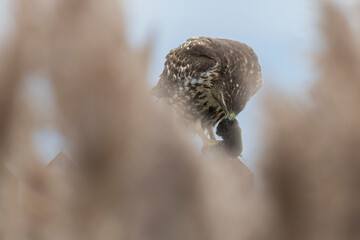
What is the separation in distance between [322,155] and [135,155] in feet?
0.79

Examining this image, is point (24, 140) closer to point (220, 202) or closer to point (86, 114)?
point (86, 114)

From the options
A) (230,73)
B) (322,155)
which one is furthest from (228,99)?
(322,155)

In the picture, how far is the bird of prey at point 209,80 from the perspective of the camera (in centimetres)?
645

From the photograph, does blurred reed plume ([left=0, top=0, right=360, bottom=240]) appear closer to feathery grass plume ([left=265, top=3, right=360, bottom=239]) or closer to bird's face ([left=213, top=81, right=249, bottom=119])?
feathery grass plume ([left=265, top=3, right=360, bottom=239])

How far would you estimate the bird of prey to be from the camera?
6453mm

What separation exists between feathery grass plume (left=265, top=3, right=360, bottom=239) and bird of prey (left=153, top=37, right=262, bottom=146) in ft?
18.2

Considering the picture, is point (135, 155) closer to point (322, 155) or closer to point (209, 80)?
point (322, 155)

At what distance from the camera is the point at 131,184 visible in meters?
0.61

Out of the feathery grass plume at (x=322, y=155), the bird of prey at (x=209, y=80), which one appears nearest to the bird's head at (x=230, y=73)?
the bird of prey at (x=209, y=80)

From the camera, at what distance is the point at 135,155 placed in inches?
23.9

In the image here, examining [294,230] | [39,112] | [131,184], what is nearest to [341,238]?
[294,230]

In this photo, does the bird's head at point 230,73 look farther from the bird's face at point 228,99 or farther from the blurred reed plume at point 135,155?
the blurred reed plume at point 135,155

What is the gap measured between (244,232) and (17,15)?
0.39 m

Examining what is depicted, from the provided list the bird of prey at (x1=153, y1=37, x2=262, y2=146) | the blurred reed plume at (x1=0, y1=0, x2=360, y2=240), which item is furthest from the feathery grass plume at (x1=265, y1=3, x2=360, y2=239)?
the bird of prey at (x1=153, y1=37, x2=262, y2=146)
